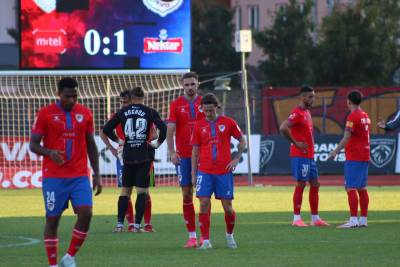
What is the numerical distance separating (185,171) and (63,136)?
402cm

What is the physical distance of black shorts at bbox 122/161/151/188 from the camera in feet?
58.3

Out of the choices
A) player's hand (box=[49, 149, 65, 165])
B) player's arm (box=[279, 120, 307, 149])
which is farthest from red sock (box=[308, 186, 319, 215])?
player's hand (box=[49, 149, 65, 165])

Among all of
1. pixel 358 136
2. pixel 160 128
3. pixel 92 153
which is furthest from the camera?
pixel 358 136

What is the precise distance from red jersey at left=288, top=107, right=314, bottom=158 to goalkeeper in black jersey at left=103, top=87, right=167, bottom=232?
8.03 feet

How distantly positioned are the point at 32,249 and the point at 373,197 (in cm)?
1357

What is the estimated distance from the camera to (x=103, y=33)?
2805 cm

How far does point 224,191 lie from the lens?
14938 mm

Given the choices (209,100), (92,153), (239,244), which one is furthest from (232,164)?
(92,153)

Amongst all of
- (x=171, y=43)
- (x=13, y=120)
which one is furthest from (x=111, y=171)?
(x=171, y=43)

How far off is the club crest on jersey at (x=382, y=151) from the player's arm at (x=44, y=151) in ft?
87.0

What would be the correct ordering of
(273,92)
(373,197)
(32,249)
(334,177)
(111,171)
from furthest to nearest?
(273,92) → (334,177) → (111,171) → (373,197) → (32,249)

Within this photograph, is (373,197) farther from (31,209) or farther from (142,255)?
(142,255)

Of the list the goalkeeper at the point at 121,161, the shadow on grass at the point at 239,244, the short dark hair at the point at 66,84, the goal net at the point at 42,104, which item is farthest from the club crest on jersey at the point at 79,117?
the goal net at the point at 42,104

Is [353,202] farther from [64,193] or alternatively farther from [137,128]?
[64,193]
